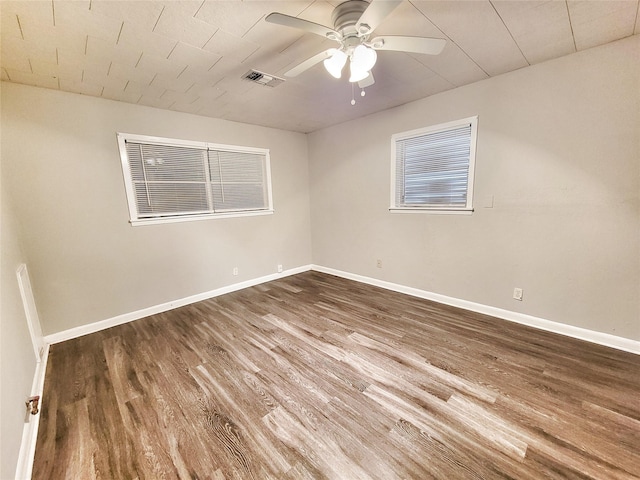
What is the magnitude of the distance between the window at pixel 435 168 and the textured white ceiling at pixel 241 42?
52cm

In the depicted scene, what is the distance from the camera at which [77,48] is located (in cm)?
186

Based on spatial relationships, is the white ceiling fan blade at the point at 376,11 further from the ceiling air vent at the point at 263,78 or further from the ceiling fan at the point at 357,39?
the ceiling air vent at the point at 263,78

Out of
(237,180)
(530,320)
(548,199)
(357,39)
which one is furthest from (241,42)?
(530,320)

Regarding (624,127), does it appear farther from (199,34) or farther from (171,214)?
(171,214)

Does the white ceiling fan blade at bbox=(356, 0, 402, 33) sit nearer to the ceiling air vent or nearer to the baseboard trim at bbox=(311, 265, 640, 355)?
the ceiling air vent

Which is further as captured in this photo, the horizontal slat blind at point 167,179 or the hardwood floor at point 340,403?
the horizontal slat blind at point 167,179

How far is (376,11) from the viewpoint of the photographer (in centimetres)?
129

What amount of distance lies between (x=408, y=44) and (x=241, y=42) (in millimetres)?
1180

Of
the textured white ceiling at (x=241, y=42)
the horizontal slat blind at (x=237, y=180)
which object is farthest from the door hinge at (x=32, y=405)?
the horizontal slat blind at (x=237, y=180)

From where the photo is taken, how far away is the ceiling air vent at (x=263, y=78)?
2340 millimetres

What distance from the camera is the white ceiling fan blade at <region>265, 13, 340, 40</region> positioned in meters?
1.30

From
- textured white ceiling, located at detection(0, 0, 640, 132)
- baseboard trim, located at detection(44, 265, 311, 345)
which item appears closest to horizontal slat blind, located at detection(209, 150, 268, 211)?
textured white ceiling, located at detection(0, 0, 640, 132)

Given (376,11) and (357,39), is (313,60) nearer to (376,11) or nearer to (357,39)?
(357,39)

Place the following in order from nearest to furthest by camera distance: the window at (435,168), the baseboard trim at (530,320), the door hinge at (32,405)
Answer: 1. the door hinge at (32,405)
2. the baseboard trim at (530,320)
3. the window at (435,168)
